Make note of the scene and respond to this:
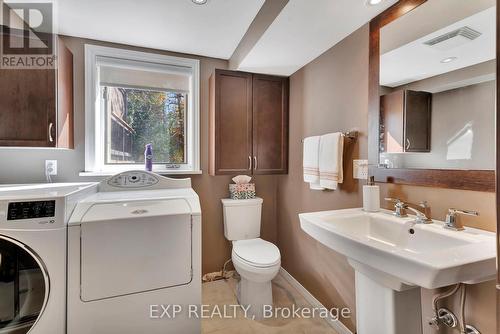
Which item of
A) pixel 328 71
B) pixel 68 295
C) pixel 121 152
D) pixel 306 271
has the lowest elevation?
pixel 306 271

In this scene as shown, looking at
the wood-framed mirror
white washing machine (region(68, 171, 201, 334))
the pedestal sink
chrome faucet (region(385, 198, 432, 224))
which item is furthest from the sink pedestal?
white washing machine (region(68, 171, 201, 334))

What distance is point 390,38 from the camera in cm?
139

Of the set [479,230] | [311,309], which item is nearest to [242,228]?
[311,309]

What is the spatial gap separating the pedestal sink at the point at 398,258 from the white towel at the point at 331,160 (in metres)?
0.28

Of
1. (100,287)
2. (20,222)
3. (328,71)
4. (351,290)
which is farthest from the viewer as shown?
(328,71)

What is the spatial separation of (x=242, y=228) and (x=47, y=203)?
5.02ft

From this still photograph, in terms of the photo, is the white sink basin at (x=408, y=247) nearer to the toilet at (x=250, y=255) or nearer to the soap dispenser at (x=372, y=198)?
the soap dispenser at (x=372, y=198)

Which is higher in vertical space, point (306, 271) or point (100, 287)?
point (100, 287)

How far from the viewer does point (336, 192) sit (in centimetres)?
180

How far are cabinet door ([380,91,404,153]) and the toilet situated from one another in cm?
115

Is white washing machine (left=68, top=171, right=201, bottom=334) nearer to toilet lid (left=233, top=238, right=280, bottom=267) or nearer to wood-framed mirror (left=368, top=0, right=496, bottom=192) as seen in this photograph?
toilet lid (left=233, top=238, right=280, bottom=267)

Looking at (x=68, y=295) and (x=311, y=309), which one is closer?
(x=68, y=295)

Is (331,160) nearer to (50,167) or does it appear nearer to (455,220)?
(455,220)

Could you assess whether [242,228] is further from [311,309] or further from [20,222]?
[20,222]
